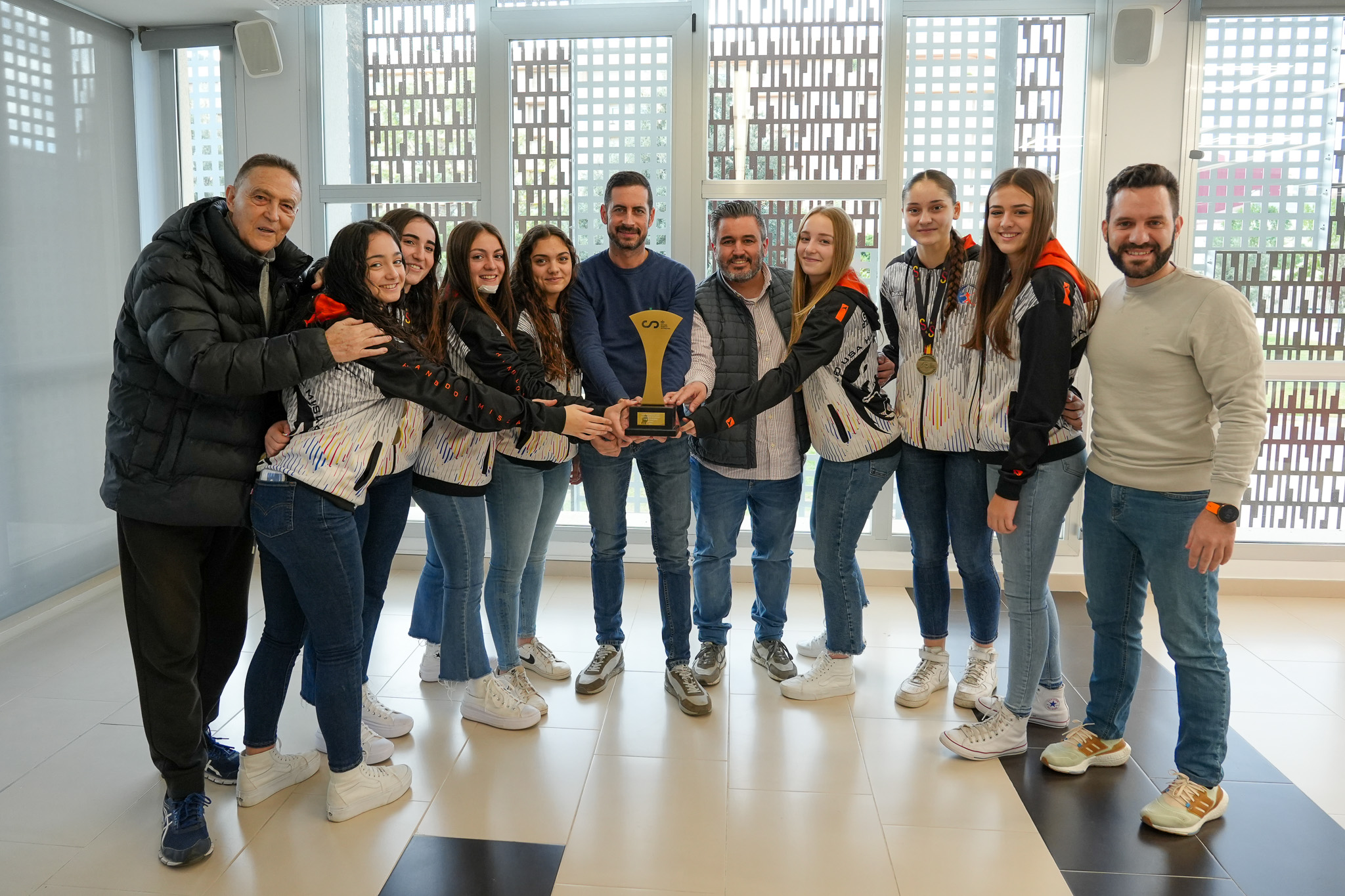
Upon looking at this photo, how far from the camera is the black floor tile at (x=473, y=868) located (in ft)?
6.51

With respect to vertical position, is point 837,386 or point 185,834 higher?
point 837,386

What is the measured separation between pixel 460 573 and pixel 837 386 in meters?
1.18

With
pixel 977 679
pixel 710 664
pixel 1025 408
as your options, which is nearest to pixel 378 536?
pixel 710 664

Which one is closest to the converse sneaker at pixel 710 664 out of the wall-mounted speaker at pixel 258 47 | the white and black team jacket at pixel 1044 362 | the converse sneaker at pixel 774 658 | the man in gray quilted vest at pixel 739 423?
the man in gray quilted vest at pixel 739 423

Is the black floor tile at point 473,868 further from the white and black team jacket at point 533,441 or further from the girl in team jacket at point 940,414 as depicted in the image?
the girl in team jacket at point 940,414

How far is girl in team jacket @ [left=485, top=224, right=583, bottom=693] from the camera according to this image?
2682 mm

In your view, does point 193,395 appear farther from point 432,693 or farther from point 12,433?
point 12,433

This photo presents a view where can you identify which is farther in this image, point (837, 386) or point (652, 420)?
point (837, 386)

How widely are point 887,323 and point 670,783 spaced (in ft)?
4.66

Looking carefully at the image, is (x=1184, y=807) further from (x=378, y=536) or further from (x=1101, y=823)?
(x=378, y=536)

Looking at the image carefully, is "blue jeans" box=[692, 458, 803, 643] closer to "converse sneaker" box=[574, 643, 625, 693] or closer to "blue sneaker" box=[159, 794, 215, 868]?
"converse sneaker" box=[574, 643, 625, 693]

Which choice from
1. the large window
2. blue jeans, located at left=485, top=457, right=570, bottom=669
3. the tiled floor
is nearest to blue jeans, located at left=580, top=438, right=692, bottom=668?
blue jeans, located at left=485, top=457, right=570, bottom=669

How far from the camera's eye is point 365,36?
4.30 metres

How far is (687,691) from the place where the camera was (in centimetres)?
284
